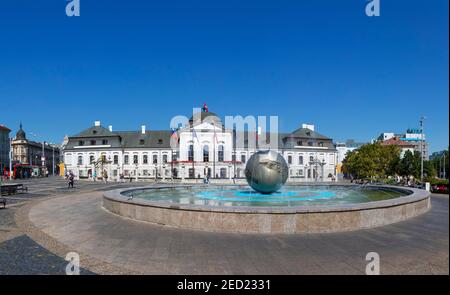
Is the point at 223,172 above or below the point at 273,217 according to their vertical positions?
below

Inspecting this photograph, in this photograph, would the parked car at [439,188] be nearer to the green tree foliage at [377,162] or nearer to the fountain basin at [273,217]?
the fountain basin at [273,217]

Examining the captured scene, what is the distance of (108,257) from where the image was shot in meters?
6.96

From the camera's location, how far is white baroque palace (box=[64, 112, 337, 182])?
230 feet

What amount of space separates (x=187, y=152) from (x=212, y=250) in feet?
213

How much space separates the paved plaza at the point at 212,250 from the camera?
6.20 meters

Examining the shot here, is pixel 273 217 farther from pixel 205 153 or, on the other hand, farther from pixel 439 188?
pixel 205 153

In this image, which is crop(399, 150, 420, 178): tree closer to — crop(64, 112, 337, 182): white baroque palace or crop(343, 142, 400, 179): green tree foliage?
crop(343, 142, 400, 179): green tree foliage

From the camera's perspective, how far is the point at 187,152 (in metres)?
71.6

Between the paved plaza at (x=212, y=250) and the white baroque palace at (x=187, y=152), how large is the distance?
5677 centimetres

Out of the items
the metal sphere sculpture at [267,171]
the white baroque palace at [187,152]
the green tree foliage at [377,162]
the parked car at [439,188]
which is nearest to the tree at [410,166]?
the green tree foliage at [377,162]

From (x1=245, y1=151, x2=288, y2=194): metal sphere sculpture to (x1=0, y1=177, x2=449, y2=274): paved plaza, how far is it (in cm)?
665

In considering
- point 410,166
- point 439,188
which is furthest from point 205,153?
point 439,188
